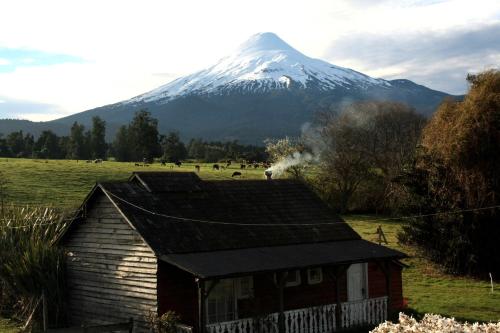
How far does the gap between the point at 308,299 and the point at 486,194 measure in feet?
47.9

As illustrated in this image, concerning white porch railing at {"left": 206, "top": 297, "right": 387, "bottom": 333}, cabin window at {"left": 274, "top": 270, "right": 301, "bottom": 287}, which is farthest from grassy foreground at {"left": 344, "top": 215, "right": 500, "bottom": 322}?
cabin window at {"left": 274, "top": 270, "right": 301, "bottom": 287}

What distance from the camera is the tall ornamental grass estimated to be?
24859 millimetres

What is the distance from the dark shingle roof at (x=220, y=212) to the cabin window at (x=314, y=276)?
1099mm

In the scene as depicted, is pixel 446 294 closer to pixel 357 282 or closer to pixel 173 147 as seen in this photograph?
pixel 357 282

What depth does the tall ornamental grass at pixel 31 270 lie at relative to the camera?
24859mm

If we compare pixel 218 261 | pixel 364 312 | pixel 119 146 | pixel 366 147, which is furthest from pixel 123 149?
pixel 218 261

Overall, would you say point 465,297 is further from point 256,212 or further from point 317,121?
point 317,121

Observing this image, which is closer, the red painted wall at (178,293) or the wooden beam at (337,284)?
the red painted wall at (178,293)

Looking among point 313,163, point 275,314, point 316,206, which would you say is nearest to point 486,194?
point 316,206

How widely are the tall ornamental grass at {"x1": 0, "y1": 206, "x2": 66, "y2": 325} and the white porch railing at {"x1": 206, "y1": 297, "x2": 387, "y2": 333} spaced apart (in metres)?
7.46

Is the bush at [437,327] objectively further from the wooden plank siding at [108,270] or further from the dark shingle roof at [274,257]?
the wooden plank siding at [108,270]

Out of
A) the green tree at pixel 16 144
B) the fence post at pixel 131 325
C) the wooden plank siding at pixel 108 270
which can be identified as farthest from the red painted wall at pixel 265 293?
the green tree at pixel 16 144

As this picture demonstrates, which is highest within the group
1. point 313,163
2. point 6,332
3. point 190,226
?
point 313,163

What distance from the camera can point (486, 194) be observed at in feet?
113
